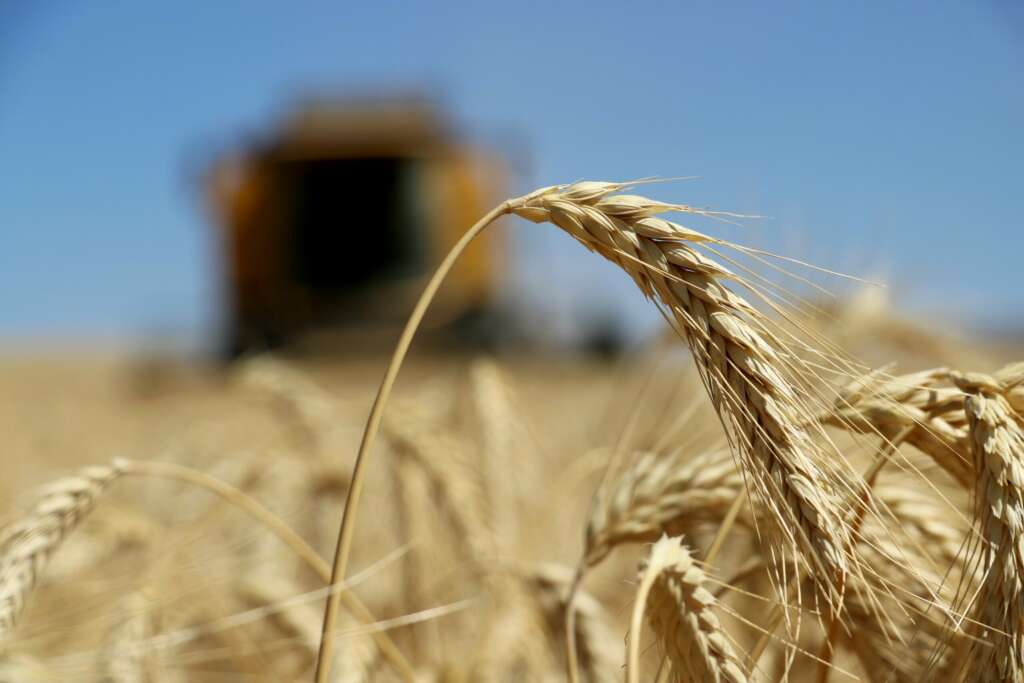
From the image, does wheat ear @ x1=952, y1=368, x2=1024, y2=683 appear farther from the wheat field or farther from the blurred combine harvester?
the blurred combine harvester

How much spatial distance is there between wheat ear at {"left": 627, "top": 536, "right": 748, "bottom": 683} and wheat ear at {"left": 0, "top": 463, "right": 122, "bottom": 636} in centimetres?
75

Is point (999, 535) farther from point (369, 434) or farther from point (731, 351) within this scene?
point (369, 434)

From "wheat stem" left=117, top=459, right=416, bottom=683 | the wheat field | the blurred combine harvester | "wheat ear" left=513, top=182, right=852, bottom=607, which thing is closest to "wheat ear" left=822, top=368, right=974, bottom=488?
the wheat field

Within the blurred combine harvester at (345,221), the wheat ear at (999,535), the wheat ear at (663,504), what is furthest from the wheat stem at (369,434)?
the blurred combine harvester at (345,221)

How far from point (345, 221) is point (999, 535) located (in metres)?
15.2

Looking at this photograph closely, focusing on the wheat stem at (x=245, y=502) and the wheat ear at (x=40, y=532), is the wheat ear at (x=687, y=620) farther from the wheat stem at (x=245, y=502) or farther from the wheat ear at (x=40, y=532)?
the wheat ear at (x=40, y=532)

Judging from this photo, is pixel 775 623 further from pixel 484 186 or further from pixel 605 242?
pixel 484 186

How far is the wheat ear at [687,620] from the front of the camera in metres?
0.93

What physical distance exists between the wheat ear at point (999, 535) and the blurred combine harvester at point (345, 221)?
46.3ft

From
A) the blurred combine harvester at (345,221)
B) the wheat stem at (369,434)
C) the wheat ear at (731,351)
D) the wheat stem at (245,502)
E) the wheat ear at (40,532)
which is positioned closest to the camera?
the wheat ear at (731,351)

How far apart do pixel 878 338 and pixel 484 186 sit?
1481cm

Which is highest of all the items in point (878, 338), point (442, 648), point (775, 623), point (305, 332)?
point (878, 338)

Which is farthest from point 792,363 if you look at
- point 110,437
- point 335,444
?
point 110,437

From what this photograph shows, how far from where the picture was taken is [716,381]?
912 mm
